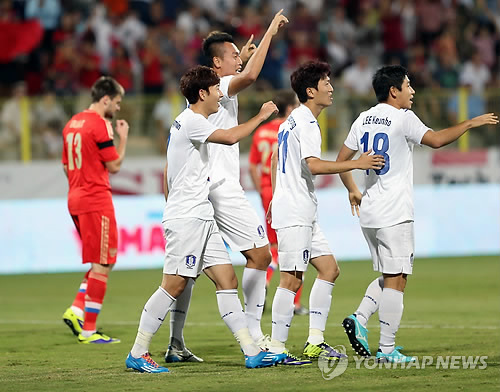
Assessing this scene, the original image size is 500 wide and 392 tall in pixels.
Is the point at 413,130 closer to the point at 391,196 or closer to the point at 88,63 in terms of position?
the point at 391,196

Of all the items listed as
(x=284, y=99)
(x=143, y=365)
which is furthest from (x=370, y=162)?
(x=284, y=99)

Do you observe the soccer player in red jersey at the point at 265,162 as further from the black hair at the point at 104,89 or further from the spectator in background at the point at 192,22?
the spectator in background at the point at 192,22

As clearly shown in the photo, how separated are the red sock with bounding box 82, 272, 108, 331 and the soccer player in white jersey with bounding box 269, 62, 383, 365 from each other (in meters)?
2.31

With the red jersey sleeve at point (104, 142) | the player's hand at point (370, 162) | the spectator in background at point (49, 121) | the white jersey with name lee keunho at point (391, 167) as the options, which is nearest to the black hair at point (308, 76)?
the white jersey with name lee keunho at point (391, 167)

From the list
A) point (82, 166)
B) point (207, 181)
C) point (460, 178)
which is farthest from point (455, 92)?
point (207, 181)

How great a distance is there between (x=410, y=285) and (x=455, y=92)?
22.3ft

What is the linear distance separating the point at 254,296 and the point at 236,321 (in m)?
0.88

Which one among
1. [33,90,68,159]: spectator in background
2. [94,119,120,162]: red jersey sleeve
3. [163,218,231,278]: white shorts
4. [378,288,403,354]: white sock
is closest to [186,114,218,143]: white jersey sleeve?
[163,218,231,278]: white shorts

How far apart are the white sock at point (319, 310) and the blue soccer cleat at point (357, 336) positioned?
0.21 metres

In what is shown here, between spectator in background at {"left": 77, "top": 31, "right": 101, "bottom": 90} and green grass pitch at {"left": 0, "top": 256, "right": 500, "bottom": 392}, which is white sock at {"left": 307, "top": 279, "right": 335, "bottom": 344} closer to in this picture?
green grass pitch at {"left": 0, "top": 256, "right": 500, "bottom": 392}

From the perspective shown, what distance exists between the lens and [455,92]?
1953 centimetres

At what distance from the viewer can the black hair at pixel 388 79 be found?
7773 mm

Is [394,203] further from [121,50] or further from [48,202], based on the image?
[121,50]

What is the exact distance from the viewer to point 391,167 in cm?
763
